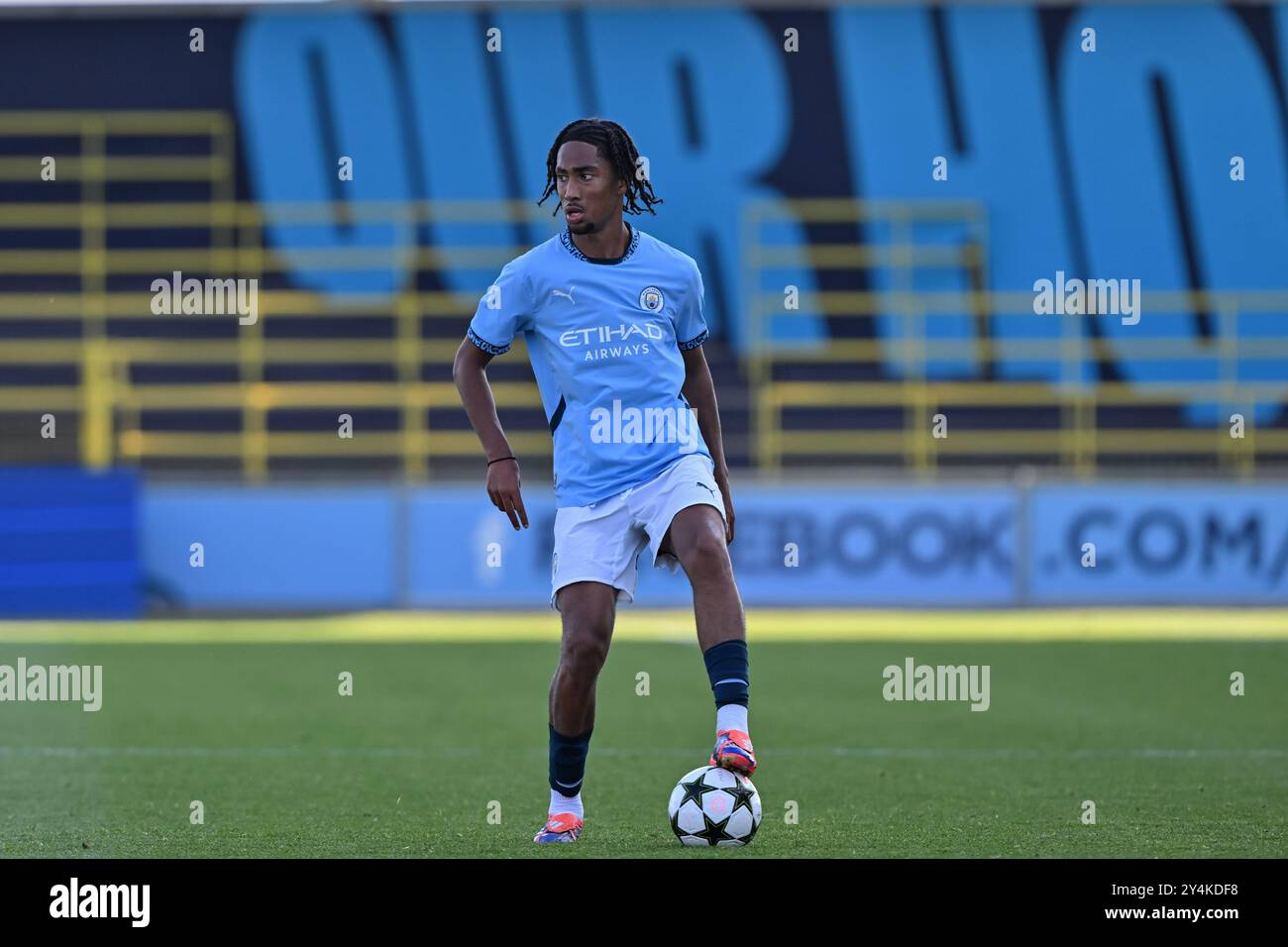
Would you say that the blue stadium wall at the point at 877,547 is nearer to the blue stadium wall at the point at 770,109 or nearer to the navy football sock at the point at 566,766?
the blue stadium wall at the point at 770,109

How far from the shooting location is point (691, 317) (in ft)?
20.6

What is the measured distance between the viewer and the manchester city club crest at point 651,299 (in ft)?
20.1

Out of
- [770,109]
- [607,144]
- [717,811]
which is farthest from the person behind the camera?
[770,109]

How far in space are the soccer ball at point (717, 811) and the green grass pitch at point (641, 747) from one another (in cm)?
11

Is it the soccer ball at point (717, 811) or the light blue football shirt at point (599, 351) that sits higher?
the light blue football shirt at point (599, 351)

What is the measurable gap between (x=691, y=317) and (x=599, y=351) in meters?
0.35

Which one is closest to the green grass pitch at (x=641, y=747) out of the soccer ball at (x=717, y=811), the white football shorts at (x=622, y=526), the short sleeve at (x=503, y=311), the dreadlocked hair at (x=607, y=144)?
the soccer ball at (x=717, y=811)

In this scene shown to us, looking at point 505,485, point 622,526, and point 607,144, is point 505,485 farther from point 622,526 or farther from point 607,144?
point 607,144

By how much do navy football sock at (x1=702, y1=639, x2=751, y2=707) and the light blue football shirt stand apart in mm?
549

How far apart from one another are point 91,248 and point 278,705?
42.2 ft

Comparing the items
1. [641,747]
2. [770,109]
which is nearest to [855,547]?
[770,109]

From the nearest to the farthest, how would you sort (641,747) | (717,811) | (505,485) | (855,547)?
1. (717,811)
2. (505,485)
3. (641,747)
4. (855,547)

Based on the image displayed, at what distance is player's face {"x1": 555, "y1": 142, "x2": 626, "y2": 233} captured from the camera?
605 cm

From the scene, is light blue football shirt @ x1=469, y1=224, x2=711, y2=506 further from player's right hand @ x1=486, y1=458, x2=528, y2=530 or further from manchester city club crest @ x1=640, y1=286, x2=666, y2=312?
player's right hand @ x1=486, y1=458, x2=528, y2=530
